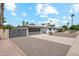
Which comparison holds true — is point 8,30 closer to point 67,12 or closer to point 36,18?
point 36,18

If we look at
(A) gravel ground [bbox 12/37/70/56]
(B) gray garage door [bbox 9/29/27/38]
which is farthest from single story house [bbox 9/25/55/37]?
(A) gravel ground [bbox 12/37/70/56]

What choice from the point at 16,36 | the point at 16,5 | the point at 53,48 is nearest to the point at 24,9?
the point at 16,5

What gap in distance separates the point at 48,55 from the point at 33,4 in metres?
1.12

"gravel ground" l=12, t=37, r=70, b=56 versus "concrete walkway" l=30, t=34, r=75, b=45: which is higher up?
"concrete walkway" l=30, t=34, r=75, b=45

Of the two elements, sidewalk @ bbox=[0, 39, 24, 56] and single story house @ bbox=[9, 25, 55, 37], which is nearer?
sidewalk @ bbox=[0, 39, 24, 56]

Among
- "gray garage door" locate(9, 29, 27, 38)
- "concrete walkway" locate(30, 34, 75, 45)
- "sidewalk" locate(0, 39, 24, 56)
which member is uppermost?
"gray garage door" locate(9, 29, 27, 38)

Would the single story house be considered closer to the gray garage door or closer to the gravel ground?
the gray garage door

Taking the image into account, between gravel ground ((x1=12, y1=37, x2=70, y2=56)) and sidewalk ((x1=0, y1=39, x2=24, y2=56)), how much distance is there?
0.09 meters

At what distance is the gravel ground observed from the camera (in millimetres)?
6254

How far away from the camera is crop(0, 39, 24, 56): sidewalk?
6266mm

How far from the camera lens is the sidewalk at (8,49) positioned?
627 cm

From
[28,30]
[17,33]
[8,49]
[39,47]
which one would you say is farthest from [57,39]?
[8,49]

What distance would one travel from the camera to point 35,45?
6387mm

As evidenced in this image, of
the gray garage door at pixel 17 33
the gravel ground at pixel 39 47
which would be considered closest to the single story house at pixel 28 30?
the gray garage door at pixel 17 33
